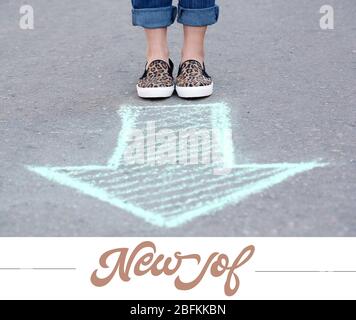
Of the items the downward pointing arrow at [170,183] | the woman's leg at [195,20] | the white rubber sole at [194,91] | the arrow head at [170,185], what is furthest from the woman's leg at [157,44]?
the arrow head at [170,185]

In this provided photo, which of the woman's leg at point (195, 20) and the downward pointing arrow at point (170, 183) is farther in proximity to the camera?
the woman's leg at point (195, 20)

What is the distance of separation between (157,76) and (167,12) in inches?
13.1

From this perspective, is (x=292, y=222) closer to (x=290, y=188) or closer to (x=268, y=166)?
(x=290, y=188)

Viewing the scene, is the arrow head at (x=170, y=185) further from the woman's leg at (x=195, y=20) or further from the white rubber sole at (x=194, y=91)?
the woman's leg at (x=195, y=20)

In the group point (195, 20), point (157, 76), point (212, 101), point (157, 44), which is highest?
point (195, 20)

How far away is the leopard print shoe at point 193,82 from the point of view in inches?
146

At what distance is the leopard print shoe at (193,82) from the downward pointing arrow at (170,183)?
548 millimetres

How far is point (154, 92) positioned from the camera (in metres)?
3.71

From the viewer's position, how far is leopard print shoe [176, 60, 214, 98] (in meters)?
3.70

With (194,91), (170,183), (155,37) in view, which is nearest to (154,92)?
(194,91)

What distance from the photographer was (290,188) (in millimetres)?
2750

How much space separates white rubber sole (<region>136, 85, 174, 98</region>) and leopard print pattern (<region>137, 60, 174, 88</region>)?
2 cm

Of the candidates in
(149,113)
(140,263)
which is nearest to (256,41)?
(149,113)

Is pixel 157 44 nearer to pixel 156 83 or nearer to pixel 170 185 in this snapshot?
pixel 156 83
